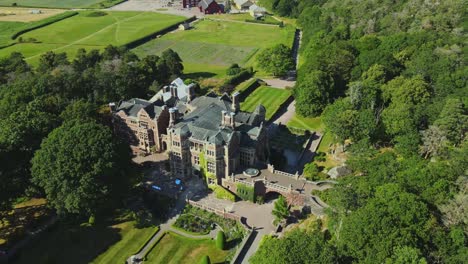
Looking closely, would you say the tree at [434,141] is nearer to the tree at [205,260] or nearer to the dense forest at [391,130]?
the dense forest at [391,130]

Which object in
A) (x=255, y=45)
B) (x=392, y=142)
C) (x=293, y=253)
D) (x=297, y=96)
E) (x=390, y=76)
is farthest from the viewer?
(x=255, y=45)

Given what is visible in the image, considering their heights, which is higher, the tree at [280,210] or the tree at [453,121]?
the tree at [453,121]

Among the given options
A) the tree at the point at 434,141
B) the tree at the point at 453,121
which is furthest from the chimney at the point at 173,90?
the tree at the point at 453,121

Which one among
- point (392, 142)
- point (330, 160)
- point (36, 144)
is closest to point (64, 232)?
point (36, 144)

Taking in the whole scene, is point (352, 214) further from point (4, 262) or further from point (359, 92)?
point (4, 262)

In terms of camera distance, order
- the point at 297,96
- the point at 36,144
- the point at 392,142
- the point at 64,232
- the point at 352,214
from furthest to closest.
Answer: the point at 297,96
the point at 392,142
the point at 36,144
the point at 64,232
the point at 352,214

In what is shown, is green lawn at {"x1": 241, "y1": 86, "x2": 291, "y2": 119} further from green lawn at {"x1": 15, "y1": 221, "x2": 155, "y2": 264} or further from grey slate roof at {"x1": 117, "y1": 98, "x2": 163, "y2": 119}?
green lawn at {"x1": 15, "y1": 221, "x2": 155, "y2": 264}

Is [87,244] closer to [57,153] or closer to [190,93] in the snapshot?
[57,153]
